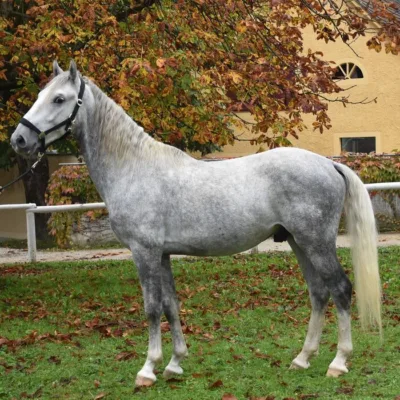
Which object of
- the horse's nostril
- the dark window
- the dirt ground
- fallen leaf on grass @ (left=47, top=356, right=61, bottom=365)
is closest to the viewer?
the horse's nostril

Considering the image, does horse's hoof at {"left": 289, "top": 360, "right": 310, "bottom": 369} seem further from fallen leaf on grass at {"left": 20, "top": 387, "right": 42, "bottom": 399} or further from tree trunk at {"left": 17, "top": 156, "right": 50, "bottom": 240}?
tree trunk at {"left": 17, "top": 156, "right": 50, "bottom": 240}

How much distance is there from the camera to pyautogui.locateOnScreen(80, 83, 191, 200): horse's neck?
5.82 m

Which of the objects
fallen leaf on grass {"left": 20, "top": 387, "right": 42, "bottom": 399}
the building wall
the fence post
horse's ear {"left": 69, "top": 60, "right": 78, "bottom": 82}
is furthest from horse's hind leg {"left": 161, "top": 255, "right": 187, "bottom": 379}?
the building wall

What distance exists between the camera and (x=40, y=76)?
31.6 feet

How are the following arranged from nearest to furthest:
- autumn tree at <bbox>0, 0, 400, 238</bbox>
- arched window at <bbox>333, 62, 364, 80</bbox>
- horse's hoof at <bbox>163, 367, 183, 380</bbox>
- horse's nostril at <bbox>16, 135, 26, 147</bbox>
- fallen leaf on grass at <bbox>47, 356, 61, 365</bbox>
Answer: horse's nostril at <bbox>16, 135, 26, 147</bbox>
horse's hoof at <bbox>163, 367, 183, 380</bbox>
fallen leaf on grass at <bbox>47, 356, 61, 365</bbox>
autumn tree at <bbox>0, 0, 400, 238</bbox>
arched window at <bbox>333, 62, 364, 80</bbox>

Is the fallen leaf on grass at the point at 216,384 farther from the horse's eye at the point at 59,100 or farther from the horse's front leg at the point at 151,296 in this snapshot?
the horse's eye at the point at 59,100

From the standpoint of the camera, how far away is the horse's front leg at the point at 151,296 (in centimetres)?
567

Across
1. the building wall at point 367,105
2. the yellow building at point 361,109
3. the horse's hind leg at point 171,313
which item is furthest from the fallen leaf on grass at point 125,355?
the building wall at point 367,105

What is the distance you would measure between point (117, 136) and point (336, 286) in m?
2.08

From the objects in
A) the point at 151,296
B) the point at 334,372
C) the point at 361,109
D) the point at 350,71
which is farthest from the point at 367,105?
the point at 151,296

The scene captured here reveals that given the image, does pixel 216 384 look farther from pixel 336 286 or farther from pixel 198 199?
pixel 198 199

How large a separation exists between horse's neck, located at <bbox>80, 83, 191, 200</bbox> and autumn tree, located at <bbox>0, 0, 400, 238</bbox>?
2.43m

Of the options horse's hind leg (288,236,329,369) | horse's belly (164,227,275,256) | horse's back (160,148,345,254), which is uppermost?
horse's back (160,148,345,254)

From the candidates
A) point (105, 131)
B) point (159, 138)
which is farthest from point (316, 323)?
point (159, 138)
